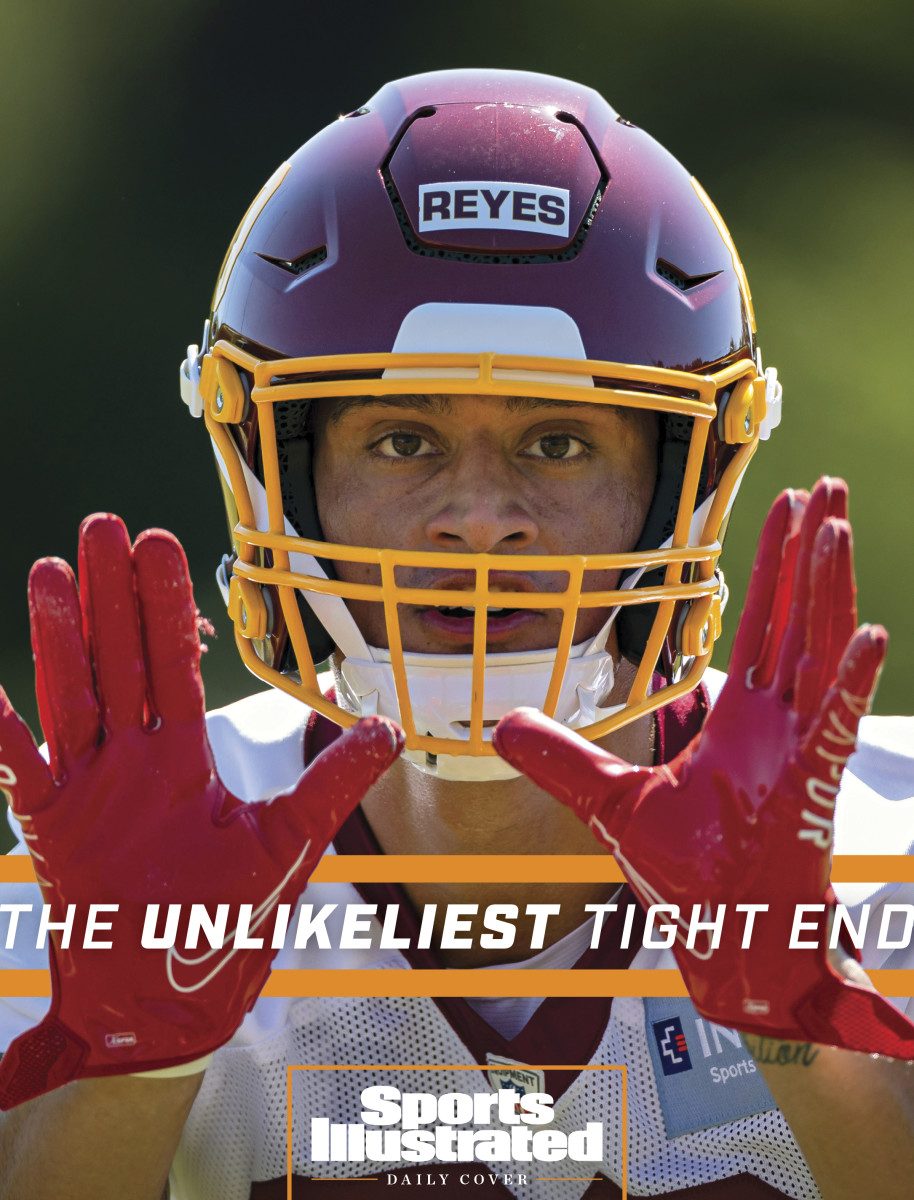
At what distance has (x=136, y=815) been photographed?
4.26ft

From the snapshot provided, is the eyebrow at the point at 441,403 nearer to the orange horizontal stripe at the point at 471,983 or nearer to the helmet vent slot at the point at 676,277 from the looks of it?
the helmet vent slot at the point at 676,277

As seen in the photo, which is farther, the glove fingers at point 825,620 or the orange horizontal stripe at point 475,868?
the orange horizontal stripe at point 475,868

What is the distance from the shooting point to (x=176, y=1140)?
1408 millimetres

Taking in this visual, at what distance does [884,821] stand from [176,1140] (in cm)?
97

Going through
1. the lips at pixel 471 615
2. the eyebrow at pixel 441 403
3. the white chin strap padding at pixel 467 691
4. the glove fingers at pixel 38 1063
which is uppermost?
the eyebrow at pixel 441 403

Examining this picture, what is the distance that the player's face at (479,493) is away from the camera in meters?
1.60

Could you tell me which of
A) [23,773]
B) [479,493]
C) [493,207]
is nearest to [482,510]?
[479,493]

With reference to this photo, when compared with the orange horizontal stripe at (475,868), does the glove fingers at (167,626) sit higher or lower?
higher

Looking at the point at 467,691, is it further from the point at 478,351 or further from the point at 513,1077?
the point at 513,1077

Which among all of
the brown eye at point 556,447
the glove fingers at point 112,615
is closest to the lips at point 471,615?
the brown eye at point 556,447

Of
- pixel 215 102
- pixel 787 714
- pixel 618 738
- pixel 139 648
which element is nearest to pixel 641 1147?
pixel 618 738

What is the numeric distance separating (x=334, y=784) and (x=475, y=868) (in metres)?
0.55

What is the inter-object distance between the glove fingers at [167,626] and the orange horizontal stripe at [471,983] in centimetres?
55

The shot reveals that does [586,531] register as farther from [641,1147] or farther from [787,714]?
[641,1147]
